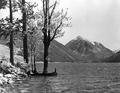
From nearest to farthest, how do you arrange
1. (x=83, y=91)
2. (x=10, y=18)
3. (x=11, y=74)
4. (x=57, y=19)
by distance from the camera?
1. (x=83, y=91)
2. (x=11, y=74)
3. (x=10, y=18)
4. (x=57, y=19)

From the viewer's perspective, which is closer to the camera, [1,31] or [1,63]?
[1,63]

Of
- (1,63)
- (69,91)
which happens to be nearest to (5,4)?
(1,63)

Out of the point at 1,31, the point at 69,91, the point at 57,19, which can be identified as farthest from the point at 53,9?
the point at 69,91

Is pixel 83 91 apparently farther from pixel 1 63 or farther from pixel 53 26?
pixel 53 26

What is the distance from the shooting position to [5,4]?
164 ft

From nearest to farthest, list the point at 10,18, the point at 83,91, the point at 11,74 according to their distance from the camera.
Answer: the point at 83,91, the point at 11,74, the point at 10,18

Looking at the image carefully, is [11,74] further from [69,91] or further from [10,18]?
[69,91]

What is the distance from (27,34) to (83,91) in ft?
76.5

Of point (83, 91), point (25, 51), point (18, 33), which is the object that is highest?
point (18, 33)

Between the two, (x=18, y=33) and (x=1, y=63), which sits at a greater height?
(x=18, y=33)

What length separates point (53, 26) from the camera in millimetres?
51656

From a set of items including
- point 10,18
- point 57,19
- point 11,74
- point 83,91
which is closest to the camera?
point 83,91

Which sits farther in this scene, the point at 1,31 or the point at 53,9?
the point at 53,9

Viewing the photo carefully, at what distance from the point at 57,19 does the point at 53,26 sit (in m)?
1.44
